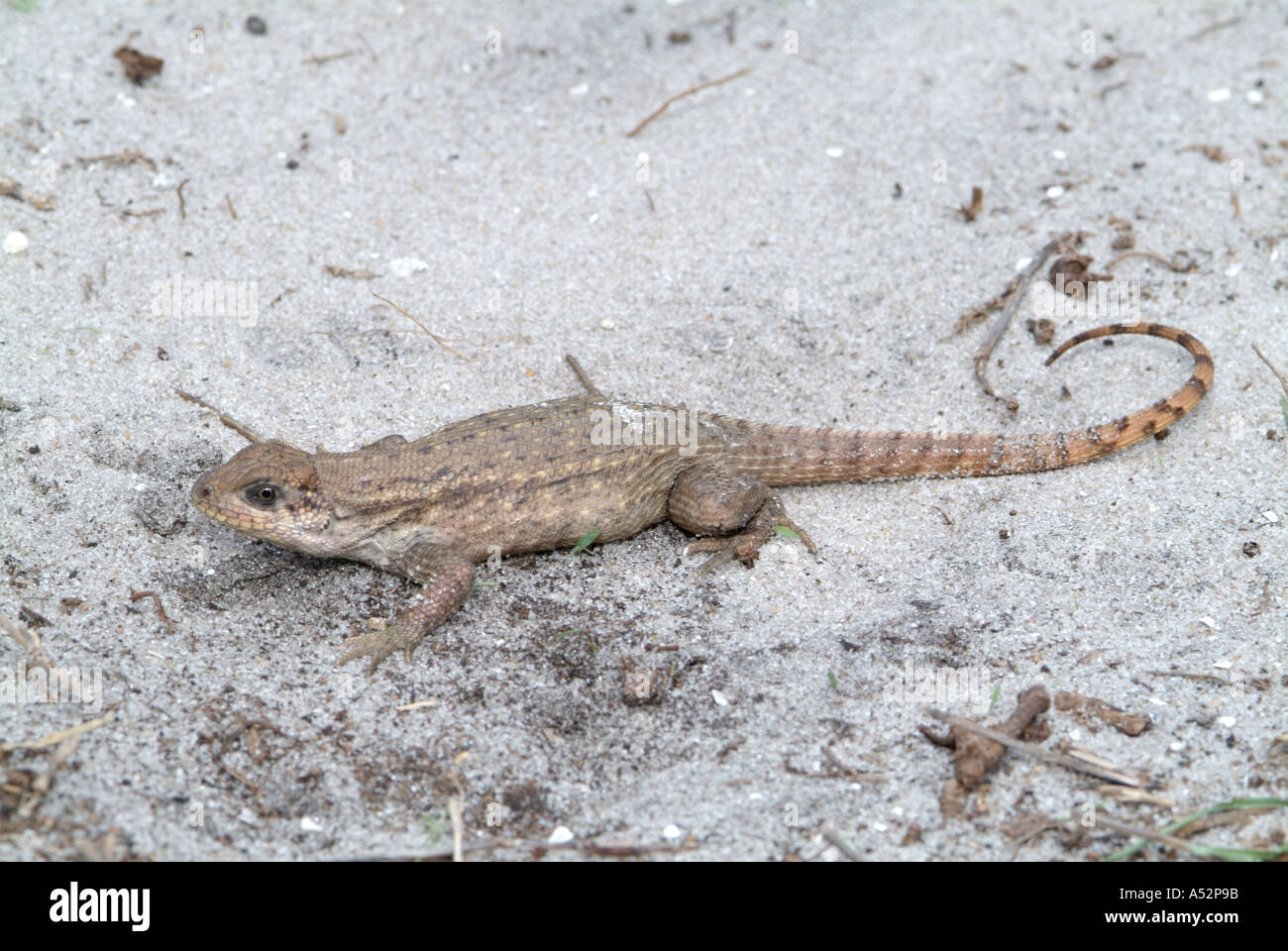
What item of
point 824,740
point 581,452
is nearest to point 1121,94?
point 581,452

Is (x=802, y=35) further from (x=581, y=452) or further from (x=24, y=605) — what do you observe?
(x=24, y=605)

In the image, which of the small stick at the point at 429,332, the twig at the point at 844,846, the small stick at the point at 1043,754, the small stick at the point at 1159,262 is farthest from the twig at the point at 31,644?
the small stick at the point at 1159,262

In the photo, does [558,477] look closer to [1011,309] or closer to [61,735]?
[61,735]

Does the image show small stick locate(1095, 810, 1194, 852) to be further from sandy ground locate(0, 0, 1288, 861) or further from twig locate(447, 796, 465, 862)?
twig locate(447, 796, 465, 862)

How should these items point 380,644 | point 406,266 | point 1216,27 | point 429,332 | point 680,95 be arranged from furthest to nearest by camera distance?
point 1216,27, point 680,95, point 406,266, point 429,332, point 380,644

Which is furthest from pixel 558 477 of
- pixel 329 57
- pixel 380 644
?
pixel 329 57

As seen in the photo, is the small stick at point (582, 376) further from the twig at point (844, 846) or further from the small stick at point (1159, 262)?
the small stick at point (1159, 262)

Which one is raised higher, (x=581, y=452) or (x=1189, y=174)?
(x=1189, y=174)
